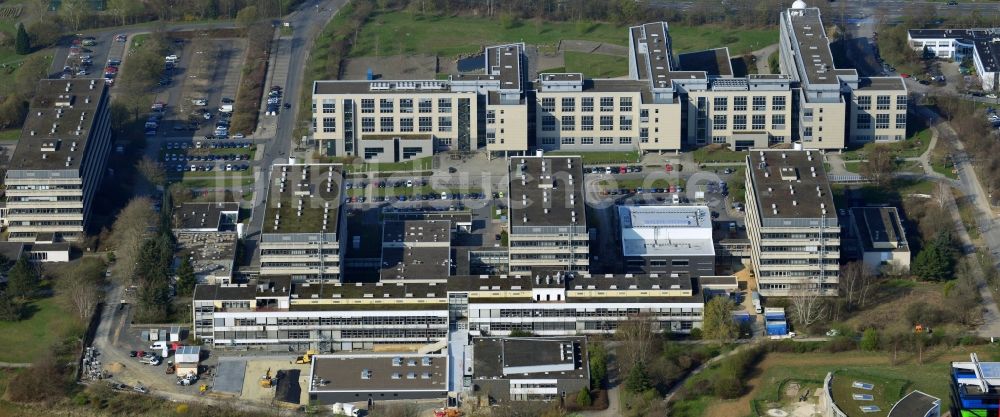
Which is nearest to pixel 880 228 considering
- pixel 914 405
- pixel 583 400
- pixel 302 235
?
pixel 914 405

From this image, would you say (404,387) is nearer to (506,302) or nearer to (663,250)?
(506,302)

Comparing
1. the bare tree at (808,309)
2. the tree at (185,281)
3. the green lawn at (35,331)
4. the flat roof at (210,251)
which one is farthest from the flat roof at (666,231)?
the green lawn at (35,331)

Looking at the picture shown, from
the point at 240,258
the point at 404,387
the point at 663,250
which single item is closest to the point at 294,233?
the point at 240,258

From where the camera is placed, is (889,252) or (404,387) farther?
(889,252)

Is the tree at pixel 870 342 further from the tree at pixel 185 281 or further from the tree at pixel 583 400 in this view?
the tree at pixel 185 281

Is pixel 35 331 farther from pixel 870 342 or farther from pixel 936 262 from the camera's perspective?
pixel 936 262

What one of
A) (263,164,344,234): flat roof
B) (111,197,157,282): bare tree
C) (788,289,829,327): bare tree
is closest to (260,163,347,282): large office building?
(263,164,344,234): flat roof

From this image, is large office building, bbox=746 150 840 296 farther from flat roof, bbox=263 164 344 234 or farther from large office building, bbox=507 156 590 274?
flat roof, bbox=263 164 344 234
